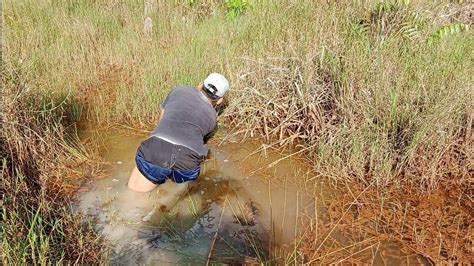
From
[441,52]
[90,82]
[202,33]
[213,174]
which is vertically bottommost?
[213,174]

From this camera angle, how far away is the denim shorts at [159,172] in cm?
355

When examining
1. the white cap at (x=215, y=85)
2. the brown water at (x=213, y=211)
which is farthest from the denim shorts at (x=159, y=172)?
the white cap at (x=215, y=85)

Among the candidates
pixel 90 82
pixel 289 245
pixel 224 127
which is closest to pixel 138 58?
pixel 90 82

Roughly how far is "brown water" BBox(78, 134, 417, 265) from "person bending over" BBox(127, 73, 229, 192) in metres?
0.16

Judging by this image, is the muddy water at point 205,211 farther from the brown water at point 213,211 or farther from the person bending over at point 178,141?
the person bending over at point 178,141

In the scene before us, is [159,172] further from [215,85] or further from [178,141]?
[215,85]

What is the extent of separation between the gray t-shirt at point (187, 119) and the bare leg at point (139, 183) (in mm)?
435

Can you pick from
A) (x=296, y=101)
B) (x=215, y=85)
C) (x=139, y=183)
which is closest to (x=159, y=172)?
(x=139, y=183)

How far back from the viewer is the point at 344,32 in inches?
183

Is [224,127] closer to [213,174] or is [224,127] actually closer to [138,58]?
[213,174]

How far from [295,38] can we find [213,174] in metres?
1.94

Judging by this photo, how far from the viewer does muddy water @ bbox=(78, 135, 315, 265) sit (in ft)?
9.84

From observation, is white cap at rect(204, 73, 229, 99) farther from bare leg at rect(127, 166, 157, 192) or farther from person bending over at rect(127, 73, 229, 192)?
bare leg at rect(127, 166, 157, 192)

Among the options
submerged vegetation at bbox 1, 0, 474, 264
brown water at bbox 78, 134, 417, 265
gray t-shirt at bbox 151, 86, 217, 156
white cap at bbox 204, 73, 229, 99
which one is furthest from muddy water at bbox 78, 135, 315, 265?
white cap at bbox 204, 73, 229, 99
